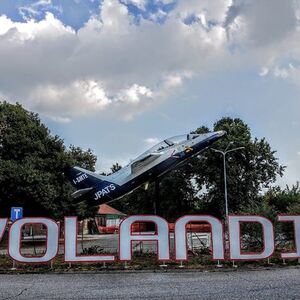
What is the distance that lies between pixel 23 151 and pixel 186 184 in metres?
27.8

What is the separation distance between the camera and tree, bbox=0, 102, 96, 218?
93.5ft

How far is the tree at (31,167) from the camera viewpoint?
28.5 m

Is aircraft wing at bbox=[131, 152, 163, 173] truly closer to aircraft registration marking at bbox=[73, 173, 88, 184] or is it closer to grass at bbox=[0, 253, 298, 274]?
aircraft registration marking at bbox=[73, 173, 88, 184]

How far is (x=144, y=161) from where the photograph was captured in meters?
18.8

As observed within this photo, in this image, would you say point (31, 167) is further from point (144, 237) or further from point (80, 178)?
Answer: point (144, 237)

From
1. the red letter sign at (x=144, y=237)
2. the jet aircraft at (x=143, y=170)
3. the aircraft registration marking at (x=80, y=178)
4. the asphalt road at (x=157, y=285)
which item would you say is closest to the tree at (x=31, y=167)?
the aircraft registration marking at (x=80, y=178)

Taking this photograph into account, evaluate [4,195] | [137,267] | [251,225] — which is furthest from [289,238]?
[4,195]

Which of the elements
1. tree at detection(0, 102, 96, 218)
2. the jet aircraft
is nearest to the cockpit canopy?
the jet aircraft

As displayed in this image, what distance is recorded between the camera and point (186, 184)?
54406 mm

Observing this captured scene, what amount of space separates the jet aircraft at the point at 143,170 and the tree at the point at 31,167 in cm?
1034

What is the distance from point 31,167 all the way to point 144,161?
13.0 m

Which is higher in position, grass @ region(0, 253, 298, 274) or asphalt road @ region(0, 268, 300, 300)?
grass @ region(0, 253, 298, 274)

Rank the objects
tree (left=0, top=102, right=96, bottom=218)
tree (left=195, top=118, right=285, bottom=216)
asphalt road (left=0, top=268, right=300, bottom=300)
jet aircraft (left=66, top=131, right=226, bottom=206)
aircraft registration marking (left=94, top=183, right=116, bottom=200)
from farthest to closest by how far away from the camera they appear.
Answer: tree (left=195, top=118, right=285, bottom=216)
tree (left=0, top=102, right=96, bottom=218)
aircraft registration marking (left=94, top=183, right=116, bottom=200)
jet aircraft (left=66, top=131, right=226, bottom=206)
asphalt road (left=0, top=268, right=300, bottom=300)

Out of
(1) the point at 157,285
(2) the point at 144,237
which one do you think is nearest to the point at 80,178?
(2) the point at 144,237
